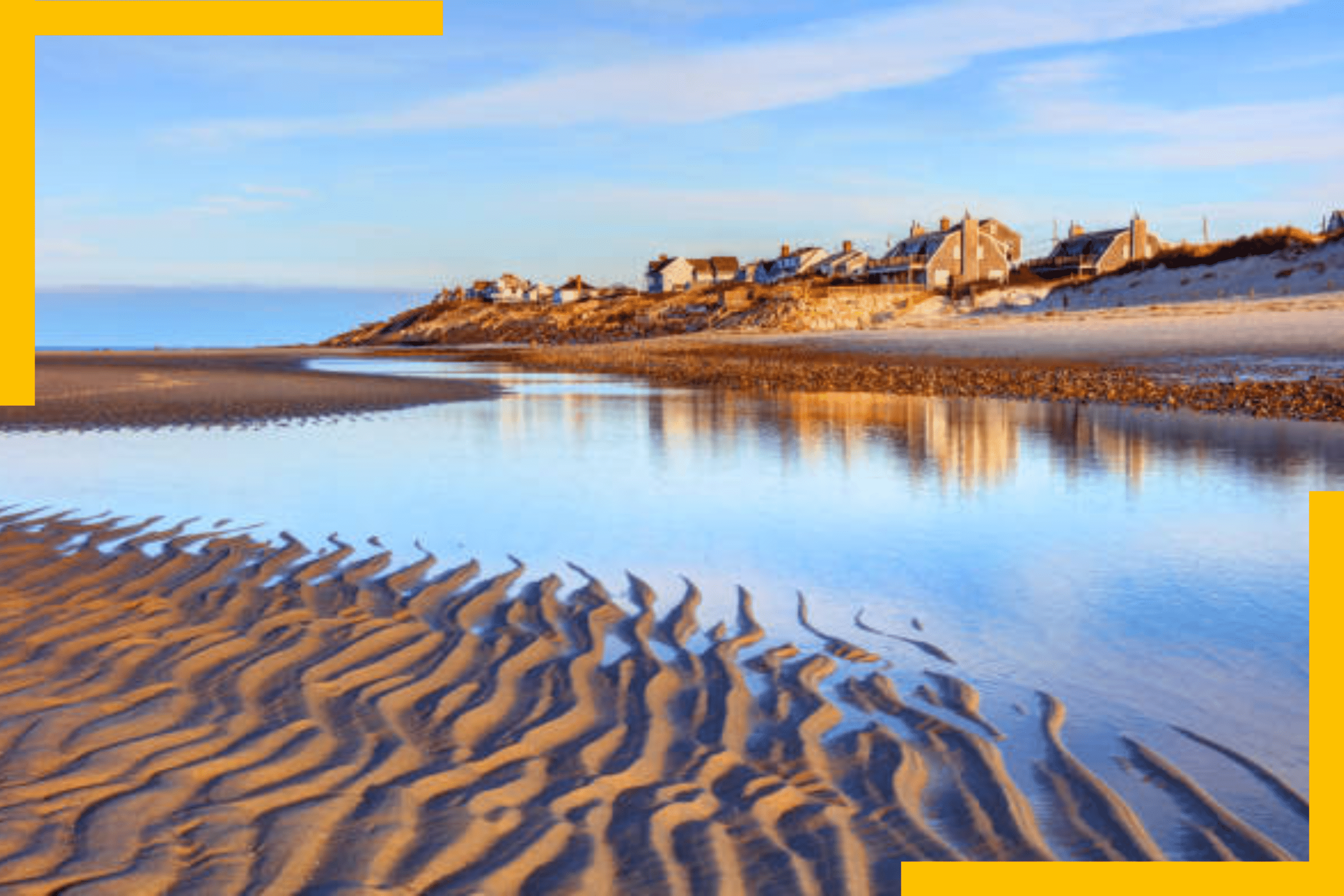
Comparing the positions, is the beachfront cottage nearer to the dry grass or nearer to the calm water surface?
the dry grass

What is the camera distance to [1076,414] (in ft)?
64.6

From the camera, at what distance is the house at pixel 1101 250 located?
83188 millimetres

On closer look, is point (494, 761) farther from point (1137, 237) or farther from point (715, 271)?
point (715, 271)

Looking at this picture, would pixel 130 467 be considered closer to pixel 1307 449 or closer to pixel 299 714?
pixel 299 714

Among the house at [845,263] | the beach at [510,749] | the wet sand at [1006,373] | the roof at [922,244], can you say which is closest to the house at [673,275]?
the house at [845,263]

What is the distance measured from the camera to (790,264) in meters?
120

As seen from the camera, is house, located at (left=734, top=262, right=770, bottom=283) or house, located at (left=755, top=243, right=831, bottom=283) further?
house, located at (left=734, top=262, right=770, bottom=283)

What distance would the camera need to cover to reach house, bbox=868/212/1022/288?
3386 inches

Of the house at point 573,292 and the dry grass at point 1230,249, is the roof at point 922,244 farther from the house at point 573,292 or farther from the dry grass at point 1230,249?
the house at point 573,292

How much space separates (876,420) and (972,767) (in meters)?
15.0

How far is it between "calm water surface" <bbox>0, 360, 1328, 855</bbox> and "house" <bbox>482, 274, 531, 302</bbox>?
146m

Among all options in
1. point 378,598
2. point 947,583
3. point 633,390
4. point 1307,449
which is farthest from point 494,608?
point 633,390

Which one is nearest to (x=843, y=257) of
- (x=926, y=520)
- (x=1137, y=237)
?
(x=1137, y=237)

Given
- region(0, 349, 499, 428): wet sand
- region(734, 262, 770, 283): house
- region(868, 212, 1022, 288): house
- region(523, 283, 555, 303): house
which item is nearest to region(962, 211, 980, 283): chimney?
region(868, 212, 1022, 288): house
